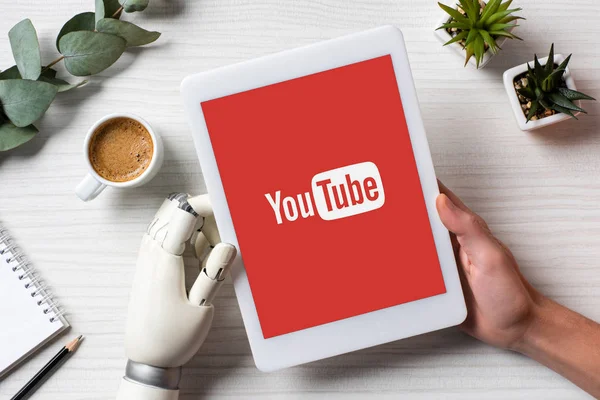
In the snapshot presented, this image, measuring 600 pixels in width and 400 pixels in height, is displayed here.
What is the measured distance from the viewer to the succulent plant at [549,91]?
2.55 feet

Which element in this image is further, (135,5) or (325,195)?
(135,5)

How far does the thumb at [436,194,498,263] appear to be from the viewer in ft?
2.31

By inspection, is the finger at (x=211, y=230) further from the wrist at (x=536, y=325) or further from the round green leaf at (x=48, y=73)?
the wrist at (x=536, y=325)

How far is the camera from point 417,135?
27.5 inches

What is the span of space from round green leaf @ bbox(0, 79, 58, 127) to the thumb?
61 cm

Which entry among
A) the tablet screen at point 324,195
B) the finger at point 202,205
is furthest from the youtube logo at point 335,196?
the finger at point 202,205

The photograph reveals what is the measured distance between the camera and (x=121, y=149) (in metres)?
0.81

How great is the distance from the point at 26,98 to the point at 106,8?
0.19 m

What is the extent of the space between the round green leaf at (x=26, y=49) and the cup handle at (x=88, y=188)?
190mm

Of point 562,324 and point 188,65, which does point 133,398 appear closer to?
point 188,65

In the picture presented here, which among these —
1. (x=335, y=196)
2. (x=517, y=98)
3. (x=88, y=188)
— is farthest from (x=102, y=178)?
(x=517, y=98)

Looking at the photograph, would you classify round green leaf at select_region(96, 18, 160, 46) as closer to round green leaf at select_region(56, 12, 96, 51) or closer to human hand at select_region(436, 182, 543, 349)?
round green leaf at select_region(56, 12, 96, 51)

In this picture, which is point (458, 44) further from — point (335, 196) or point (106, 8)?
point (106, 8)

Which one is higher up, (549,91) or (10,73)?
(10,73)
